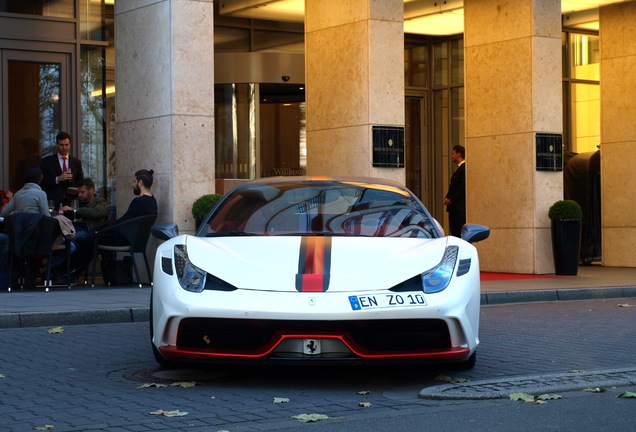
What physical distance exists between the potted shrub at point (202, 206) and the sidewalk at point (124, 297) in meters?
1.13

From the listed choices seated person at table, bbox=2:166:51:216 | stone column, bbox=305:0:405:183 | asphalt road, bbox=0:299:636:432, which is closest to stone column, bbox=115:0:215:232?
seated person at table, bbox=2:166:51:216

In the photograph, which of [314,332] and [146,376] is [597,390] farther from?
[146,376]

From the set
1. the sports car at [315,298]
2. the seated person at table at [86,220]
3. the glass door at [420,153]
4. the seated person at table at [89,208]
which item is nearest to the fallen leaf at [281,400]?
the sports car at [315,298]

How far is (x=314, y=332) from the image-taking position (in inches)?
249

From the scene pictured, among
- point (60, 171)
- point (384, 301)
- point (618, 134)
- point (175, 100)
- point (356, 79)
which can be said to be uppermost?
point (356, 79)

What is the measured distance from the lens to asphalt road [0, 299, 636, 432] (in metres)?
5.49

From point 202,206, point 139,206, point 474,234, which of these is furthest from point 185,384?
point 202,206

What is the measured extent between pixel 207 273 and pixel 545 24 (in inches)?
476

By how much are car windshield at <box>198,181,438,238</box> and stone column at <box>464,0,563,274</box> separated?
9.58 metres

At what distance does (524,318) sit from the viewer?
36.6ft

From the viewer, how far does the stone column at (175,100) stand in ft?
45.9

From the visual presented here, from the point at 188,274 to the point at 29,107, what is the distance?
33.1 feet

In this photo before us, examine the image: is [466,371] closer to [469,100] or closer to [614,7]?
[469,100]

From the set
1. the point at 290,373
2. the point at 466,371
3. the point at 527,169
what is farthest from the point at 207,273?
the point at 527,169
